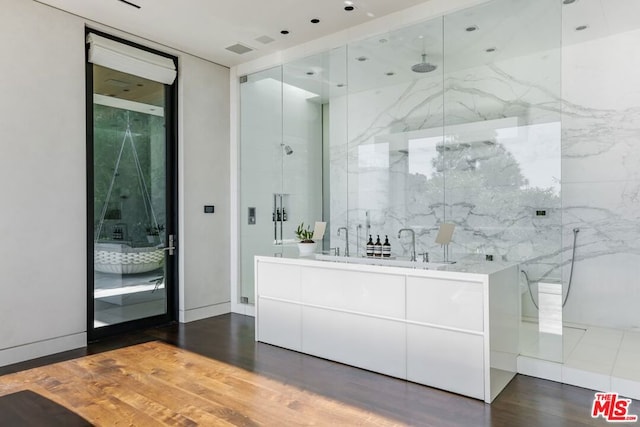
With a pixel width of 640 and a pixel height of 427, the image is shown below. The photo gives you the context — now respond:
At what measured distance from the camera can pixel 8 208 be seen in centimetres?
368

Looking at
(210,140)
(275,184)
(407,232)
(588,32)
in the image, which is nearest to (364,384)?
(407,232)

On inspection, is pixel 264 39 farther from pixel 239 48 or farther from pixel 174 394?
pixel 174 394

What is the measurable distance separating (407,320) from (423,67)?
2673 millimetres

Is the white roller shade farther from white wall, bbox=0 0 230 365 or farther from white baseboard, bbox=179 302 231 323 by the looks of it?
white baseboard, bbox=179 302 231 323

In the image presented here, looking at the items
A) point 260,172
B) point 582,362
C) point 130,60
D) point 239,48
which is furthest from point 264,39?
point 582,362

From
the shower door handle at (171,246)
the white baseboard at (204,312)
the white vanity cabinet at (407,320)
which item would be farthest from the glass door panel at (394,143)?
the shower door handle at (171,246)

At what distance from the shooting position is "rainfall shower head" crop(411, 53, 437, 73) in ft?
14.0

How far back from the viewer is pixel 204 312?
5.36m

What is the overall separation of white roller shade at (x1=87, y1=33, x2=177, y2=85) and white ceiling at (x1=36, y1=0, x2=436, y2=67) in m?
0.19

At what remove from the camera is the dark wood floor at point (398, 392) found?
103 inches

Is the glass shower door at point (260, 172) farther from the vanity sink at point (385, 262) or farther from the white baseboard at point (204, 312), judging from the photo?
the vanity sink at point (385, 262)

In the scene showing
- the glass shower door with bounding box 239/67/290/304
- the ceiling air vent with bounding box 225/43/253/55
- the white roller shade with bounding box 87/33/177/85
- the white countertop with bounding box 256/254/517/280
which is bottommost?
the white countertop with bounding box 256/254/517/280

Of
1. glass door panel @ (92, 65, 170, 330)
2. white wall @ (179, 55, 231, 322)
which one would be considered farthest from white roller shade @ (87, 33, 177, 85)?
white wall @ (179, 55, 231, 322)

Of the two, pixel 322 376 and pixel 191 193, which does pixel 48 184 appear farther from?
pixel 322 376
